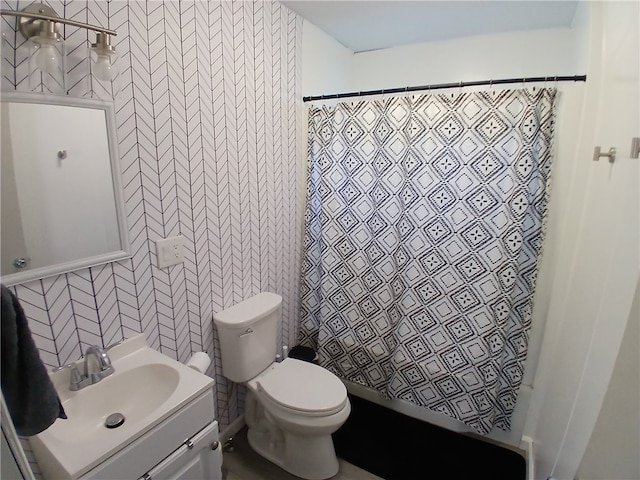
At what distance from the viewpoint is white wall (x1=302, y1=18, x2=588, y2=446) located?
1488 mm

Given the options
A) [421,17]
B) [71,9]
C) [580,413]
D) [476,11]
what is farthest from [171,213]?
[476,11]

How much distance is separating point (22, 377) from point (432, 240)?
5.45 feet

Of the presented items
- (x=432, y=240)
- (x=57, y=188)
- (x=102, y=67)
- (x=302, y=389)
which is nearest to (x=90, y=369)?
(x=57, y=188)

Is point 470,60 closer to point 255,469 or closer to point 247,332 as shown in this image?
point 247,332

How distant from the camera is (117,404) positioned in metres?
1.16

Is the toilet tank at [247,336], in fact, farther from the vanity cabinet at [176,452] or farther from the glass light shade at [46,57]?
the glass light shade at [46,57]

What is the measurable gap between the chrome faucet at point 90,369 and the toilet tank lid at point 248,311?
53 centimetres

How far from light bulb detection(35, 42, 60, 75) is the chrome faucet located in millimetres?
885

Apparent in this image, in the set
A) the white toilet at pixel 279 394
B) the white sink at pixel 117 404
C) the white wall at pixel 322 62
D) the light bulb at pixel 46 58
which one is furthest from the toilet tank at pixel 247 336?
the white wall at pixel 322 62

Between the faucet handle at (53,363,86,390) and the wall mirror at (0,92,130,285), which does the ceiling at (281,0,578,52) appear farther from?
the faucet handle at (53,363,86,390)

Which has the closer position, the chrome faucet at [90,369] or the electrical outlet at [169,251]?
the chrome faucet at [90,369]

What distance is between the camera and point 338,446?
1.81 meters

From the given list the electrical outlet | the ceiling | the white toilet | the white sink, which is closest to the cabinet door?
the white sink

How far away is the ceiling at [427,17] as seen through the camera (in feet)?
5.44
